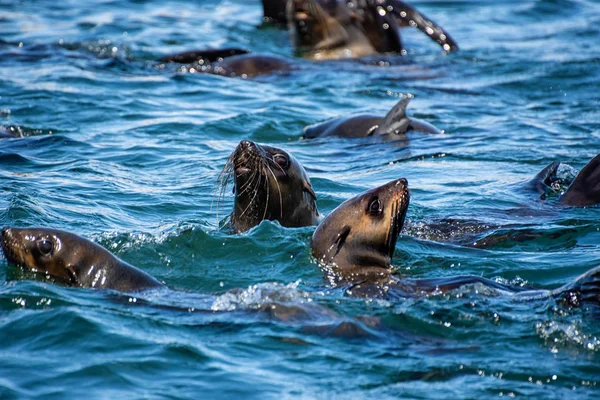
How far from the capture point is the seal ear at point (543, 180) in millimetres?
8648

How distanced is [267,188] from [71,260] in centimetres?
184

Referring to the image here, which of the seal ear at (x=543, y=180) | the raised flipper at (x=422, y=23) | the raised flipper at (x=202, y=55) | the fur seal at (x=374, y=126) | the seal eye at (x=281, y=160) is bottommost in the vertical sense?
the seal ear at (x=543, y=180)

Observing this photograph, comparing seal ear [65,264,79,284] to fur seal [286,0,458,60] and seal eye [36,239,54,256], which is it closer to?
seal eye [36,239,54,256]

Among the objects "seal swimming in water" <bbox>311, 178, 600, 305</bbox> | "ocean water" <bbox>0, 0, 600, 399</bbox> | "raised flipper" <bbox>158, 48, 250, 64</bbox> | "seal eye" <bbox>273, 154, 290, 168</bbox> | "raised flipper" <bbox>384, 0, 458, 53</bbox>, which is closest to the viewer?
"ocean water" <bbox>0, 0, 600, 399</bbox>

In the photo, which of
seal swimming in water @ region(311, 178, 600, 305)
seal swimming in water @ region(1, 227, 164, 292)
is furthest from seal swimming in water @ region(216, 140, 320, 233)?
seal swimming in water @ region(1, 227, 164, 292)

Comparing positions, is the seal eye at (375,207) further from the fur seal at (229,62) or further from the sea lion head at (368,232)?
the fur seal at (229,62)

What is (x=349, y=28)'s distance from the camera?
1440 centimetres

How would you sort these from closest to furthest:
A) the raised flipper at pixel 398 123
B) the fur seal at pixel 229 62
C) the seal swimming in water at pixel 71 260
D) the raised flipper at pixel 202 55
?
the seal swimming in water at pixel 71 260 → the raised flipper at pixel 398 123 → the fur seal at pixel 229 62 → the raised flipper at pixel 202 55

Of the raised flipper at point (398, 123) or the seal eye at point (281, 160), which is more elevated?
the seal eye at point (281, 160)

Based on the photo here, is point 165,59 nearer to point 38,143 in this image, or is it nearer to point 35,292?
point 38,143

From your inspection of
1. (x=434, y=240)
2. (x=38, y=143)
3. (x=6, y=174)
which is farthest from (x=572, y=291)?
(x=38, y=143)

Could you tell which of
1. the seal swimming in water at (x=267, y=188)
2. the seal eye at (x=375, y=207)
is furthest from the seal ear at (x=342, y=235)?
the seal swimming in water at (x=267, y=188)

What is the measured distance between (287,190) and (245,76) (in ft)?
18.9

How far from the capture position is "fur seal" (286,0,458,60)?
47.2 feet
